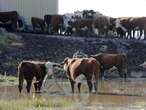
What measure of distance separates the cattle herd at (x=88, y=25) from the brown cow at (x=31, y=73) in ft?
61.4

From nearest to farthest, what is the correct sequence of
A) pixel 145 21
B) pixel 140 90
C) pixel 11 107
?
1. pixel 11 107
2. pixel 140 90
3. pixel 145 21

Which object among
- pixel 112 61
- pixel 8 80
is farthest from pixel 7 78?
pixel 112 61

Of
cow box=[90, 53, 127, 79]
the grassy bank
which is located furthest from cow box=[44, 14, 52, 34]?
the grassy bank

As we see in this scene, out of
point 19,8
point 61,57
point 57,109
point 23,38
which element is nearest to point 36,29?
point 19,8

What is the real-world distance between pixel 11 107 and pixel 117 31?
91.6 feet

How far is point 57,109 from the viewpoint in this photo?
16.8m

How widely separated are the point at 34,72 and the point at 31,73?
15 centimetres

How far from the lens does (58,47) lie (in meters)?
35.7

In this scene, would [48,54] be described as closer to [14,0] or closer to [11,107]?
[14,0]

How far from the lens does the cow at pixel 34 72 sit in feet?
74.7

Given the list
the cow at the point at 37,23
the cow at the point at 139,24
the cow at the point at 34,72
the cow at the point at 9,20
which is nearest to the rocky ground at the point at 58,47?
the cow at the point at 9,20

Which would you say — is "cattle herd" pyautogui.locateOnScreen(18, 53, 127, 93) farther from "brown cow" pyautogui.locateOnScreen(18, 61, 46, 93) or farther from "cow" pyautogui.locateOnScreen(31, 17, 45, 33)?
"cow" pyautogui.locateOnScreen(31, 17, 45, 33)

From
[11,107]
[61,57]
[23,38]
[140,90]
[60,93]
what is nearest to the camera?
[11,107]

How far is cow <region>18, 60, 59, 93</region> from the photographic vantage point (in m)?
22.8
